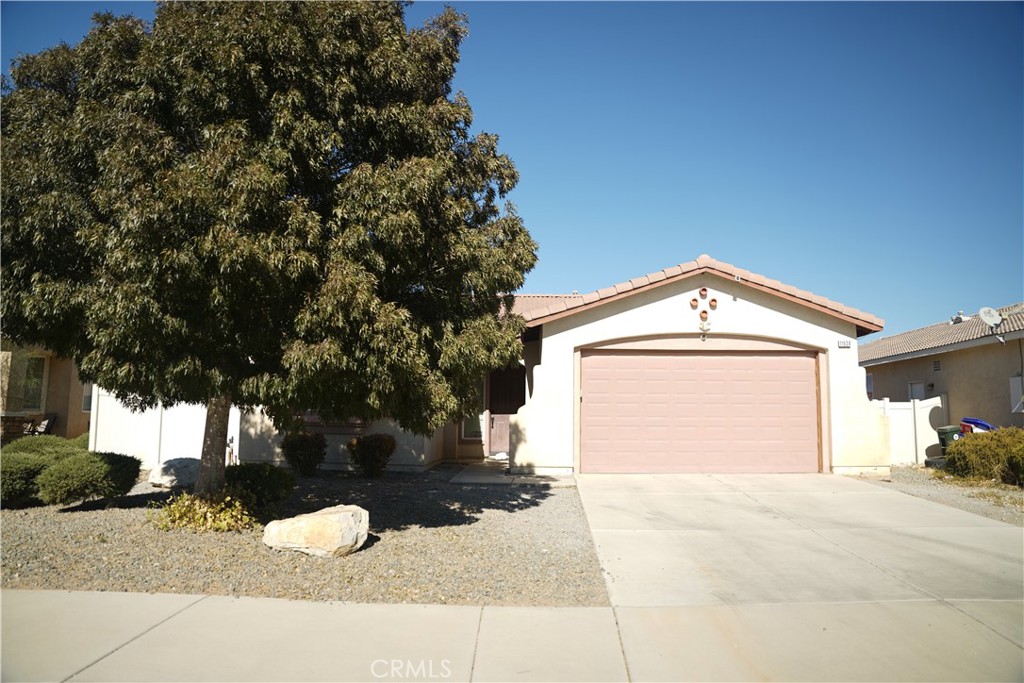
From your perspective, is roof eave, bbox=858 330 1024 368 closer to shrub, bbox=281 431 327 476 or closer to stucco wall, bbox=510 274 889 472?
stucco wall, bbox=510 274 889 472

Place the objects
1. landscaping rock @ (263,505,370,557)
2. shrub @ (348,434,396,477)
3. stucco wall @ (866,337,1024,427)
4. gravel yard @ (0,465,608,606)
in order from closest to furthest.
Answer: gravel yard @ (0,465,608,606)
landscaping rock @ (263,505,370,557)
shrub @ (348,434,396,477)
stucco wall @ (866,337,1024,427)

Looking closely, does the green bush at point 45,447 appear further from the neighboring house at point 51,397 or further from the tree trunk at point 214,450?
the neighboring house at point 51,397

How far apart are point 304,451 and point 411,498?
3584 millimetres

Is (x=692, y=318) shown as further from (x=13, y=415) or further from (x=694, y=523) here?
(x=13, y=415)

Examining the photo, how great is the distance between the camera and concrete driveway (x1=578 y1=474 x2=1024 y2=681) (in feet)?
14.6

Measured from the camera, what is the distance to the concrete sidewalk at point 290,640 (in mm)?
4207

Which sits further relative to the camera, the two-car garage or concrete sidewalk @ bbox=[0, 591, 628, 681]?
the two-car garage

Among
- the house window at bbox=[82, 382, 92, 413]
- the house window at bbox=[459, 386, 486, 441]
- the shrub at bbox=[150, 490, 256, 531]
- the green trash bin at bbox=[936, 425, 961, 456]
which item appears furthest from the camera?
the house window at bbox=[82, 382, 92, 413]

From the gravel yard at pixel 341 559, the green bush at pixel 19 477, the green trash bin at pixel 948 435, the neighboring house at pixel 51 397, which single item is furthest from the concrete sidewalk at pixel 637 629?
the neighboring house at pixel 51 397

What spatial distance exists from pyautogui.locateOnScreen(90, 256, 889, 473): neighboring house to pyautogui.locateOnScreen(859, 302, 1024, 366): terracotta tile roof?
5648 mm

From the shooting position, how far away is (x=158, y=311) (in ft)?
19.7

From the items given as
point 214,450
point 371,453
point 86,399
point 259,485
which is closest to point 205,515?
point 214,450

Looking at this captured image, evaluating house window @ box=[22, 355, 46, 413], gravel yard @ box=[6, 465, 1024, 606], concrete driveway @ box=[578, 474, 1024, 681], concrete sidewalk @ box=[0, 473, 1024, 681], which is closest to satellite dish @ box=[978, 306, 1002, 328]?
gravel yard @ box=[6, 465, 1024, 606]

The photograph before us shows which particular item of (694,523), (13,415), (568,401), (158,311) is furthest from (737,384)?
(13,415)
